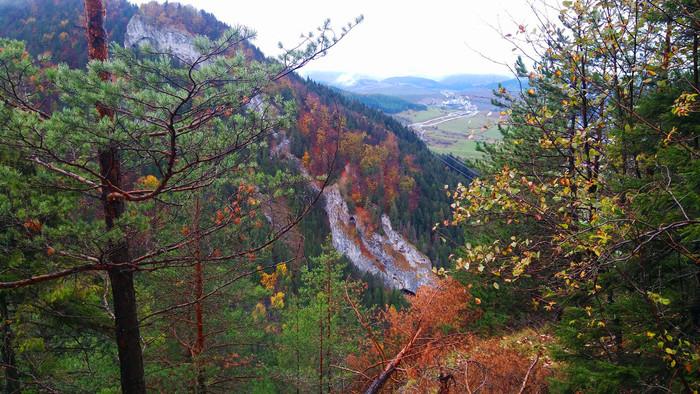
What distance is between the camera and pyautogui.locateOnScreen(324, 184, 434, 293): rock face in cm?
6812

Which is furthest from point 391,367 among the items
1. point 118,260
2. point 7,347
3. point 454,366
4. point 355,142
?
point 355,142

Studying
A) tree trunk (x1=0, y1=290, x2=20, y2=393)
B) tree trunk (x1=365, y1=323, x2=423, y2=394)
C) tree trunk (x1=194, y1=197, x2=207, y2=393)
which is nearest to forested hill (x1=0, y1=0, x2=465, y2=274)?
tree trunk (x1=194, y1=197, x2=207, y2=393)

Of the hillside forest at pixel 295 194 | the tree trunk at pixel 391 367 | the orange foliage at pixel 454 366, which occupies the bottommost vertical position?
the orange foliage at pixel 454 366

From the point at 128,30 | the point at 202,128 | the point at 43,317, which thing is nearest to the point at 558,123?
the point at 202,128

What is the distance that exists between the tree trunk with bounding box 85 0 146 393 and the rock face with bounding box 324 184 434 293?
206 feet

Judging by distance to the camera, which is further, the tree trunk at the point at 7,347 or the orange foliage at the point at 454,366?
the tree trunk at the point at 7,347

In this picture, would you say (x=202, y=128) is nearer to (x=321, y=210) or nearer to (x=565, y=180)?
(x=565, y=180)

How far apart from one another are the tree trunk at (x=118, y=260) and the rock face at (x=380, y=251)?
6272 centimetres

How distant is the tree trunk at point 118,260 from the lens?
386 centimetres

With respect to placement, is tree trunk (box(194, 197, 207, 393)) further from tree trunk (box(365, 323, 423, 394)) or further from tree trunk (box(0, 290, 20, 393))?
tree trunk (box(365, 323, 423, 394))

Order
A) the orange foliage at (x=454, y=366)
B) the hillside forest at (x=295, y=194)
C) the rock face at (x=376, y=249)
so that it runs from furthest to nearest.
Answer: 1. the rock face at (x=376, y=249)
2. the orange foliage at (x=454, y=366)
3. the hillside forest at (x=295, y=194)

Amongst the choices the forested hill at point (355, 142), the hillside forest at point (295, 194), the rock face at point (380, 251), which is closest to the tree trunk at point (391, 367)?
the hillside forest at point (295, 194)

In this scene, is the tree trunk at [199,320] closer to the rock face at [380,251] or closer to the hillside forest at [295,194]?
the hillside forest at [295,194]

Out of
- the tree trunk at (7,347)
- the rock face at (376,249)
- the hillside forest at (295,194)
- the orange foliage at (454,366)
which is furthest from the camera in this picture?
the rock face at (376,249)
